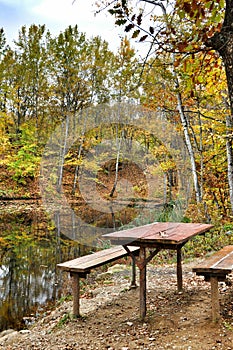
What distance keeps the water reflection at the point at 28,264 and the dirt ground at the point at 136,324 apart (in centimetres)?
52

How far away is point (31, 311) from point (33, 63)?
15749 millimetres

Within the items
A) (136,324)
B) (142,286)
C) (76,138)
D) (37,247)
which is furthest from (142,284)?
(76,138)

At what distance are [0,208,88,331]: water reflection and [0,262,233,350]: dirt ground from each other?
0.52 m

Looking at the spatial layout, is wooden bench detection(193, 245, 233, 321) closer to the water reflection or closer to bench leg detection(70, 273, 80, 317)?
bench leg detection(70, 273, 80, 317)

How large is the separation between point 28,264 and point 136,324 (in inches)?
160

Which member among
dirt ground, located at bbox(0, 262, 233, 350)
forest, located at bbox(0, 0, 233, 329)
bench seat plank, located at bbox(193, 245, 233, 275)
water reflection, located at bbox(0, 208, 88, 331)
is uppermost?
forest, located at bbox(0, 0, 233, 329)

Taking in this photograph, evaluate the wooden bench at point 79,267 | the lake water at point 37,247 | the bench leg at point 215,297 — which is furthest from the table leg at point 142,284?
the lake water at point 37,247

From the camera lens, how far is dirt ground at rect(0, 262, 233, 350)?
2553mm

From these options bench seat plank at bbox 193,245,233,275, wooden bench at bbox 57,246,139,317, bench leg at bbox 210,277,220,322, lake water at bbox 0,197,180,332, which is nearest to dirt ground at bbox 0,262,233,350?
bench leg at bbox 210,277,220,322

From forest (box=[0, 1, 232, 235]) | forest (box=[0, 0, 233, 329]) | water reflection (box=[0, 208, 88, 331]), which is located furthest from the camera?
forest (box=[0, 1, 232, 235])

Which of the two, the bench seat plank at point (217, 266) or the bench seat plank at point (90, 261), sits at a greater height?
the bench seat plank at point (217, 266)

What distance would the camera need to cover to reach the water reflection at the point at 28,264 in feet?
15.0

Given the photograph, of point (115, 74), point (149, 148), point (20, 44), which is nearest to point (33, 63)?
point (20, 44)

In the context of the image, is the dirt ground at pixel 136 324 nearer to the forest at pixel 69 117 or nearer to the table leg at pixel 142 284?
the table leg at pixel 142 284
